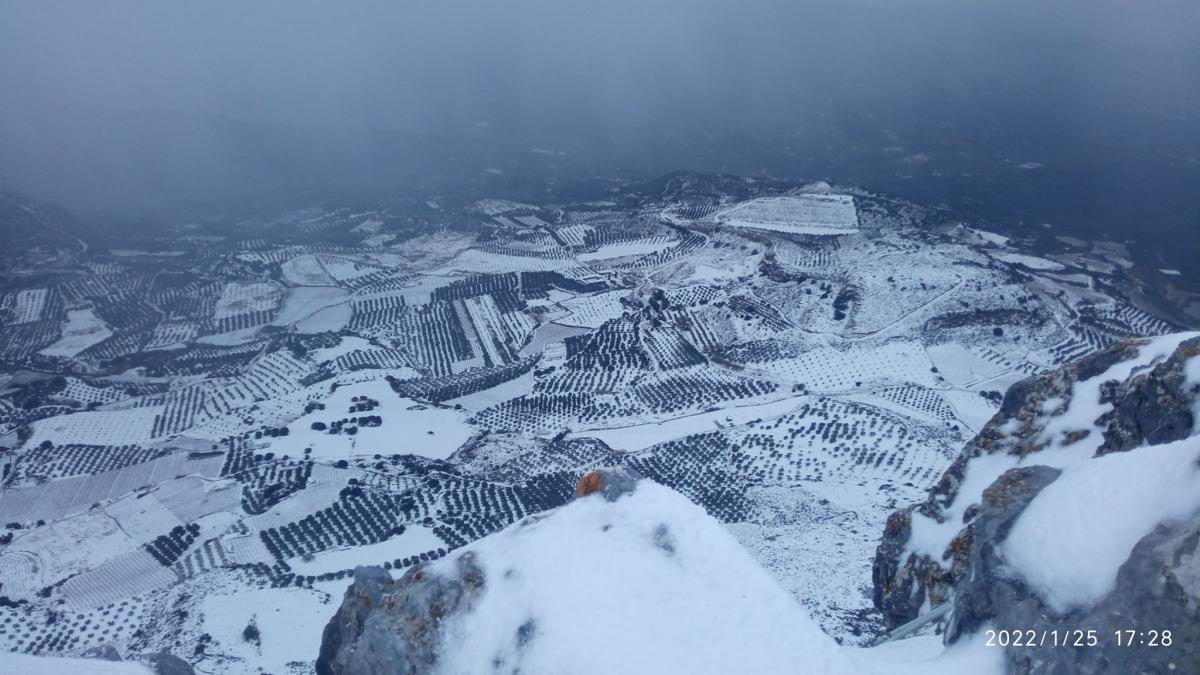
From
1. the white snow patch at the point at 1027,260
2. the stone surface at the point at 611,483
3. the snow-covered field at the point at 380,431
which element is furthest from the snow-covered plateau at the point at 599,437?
the white snow patch at the point at 1027,260

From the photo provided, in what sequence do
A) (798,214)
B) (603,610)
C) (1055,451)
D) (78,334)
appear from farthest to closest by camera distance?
(798,214)
(78,334)
(1055,451)
(603,610)

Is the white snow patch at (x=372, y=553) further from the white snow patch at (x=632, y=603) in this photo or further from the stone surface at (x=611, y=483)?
the stone surface at (x=611, y=483)

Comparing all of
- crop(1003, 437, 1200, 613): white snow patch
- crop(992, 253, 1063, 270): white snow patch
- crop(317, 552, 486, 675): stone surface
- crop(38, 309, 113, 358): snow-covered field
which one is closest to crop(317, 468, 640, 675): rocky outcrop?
crop(317, 552, 486, 675): stone surface

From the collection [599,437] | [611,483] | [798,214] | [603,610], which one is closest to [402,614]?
[603,610]

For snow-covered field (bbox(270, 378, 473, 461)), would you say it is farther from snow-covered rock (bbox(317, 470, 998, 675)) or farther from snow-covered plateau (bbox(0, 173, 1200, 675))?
snow-covered rock (bbox(317, 470, 998, 675))

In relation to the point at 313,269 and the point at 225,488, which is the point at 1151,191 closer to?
the point at 313,269

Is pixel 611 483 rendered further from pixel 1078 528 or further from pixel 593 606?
pixel 1078 528

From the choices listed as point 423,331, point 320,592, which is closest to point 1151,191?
point 423,331
